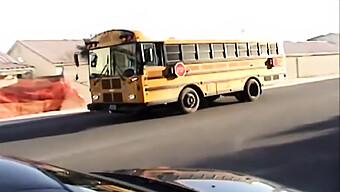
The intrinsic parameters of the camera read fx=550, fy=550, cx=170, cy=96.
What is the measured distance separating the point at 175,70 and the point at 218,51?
0.86 m

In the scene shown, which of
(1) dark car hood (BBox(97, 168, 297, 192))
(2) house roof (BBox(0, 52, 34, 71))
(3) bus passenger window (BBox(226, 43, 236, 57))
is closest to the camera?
(1) dark car hood (BBox(97, 168, 297, 192))

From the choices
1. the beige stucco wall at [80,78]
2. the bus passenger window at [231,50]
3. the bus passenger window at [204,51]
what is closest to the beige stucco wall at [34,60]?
the beige stucco wall at [80,78]

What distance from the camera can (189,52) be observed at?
9.45 meters

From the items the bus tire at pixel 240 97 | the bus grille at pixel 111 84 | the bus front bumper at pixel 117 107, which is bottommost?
the bus tire at pixel 240 97

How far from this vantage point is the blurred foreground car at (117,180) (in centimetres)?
234

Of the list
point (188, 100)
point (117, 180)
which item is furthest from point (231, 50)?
point (117, 180)

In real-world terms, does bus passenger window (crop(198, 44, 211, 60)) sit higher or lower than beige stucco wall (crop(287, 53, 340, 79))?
higher

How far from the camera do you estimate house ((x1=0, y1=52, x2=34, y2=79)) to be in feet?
15.5

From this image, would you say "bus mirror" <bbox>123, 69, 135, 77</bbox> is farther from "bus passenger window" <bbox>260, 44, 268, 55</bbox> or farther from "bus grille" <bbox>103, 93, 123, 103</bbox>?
"bus passenger window" <bbox>260, 44, 268, 55</bbox>

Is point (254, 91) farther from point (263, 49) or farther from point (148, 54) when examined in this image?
point (148, 54)

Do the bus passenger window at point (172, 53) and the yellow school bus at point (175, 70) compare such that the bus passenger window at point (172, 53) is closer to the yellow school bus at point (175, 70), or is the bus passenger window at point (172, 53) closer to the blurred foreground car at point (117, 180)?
the yellow school bus at point (175, 70)

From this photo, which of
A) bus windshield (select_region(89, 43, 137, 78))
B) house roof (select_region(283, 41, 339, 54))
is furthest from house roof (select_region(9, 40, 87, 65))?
house roof (select_region(283, 41, 339, 54))

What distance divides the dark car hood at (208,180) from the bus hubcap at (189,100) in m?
6.28

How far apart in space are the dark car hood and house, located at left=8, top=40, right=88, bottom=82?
1644 millimetres
